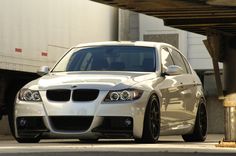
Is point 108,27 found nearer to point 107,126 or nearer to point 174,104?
point 174,104

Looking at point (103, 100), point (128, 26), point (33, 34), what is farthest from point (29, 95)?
point (128, 26)

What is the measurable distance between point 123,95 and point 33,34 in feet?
17.5

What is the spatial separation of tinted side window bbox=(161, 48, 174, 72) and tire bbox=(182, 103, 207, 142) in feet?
3.51

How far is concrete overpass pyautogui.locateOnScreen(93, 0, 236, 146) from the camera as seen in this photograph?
1052cm

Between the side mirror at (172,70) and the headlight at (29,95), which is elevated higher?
the side mirror at (172,70)

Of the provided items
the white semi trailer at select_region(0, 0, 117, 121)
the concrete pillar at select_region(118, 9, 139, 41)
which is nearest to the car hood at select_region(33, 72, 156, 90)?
the white semi trailer at select_region(0, 0, 117, 121)

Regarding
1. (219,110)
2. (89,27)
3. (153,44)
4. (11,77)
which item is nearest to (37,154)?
→ (153,44)

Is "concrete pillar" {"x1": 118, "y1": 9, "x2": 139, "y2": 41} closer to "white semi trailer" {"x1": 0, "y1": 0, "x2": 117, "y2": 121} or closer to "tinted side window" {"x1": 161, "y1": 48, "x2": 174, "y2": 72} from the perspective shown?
"white semi trailer" {"x1": 0, "y1": 0, "x2": 117, "y2": 121}

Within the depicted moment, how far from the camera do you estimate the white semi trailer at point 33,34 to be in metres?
15.1

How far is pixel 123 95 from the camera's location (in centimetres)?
1106

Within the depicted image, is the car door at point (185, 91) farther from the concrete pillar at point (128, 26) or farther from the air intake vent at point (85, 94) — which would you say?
the concrete pillar at point (128, 26)

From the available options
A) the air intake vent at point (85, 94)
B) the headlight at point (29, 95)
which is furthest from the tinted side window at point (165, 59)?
the headlight at point (29, 95)

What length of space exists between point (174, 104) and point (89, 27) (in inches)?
244

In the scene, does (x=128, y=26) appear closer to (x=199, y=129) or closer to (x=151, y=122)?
(x=199, y=129)
